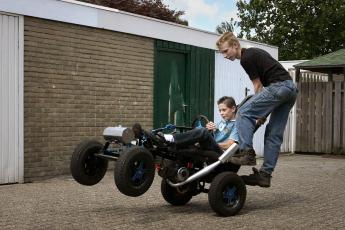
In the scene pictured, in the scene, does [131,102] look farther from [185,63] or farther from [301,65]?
[301,65]

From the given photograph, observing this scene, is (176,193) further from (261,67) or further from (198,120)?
(261,67)

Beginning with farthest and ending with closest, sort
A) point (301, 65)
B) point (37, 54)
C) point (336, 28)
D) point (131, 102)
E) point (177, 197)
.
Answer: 1. point (336, 28)
2. point (301, 65)
3. point (131, 102)
4. point (37, 54)
5. point (177, 197)

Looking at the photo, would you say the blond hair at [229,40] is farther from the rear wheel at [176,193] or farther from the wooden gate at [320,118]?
the wooden gate at [320,118]

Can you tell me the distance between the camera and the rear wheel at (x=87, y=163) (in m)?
6.48

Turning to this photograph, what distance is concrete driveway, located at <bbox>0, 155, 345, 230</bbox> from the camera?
6363 millimetres

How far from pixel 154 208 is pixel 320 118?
10432mm

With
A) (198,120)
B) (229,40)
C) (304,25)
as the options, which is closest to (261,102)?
(229,40)

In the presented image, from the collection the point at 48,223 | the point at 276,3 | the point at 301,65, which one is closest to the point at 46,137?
the point at 48,223

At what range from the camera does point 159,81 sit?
13117 mm

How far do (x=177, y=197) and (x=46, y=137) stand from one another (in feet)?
12.5

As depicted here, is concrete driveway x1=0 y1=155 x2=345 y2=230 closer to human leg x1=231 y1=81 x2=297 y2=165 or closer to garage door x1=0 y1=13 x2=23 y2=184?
garage door x1=0 y1=13 x2=23 y2=184

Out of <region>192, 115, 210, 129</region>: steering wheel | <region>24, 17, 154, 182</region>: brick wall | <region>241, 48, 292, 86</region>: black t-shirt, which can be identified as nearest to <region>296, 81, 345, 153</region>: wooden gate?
<region>24, 17, 154, 182</region>: brick wall

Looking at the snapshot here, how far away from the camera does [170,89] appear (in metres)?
13.4

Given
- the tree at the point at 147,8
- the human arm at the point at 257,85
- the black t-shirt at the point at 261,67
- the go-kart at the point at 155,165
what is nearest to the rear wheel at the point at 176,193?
the go-kart at the point at 155,165
